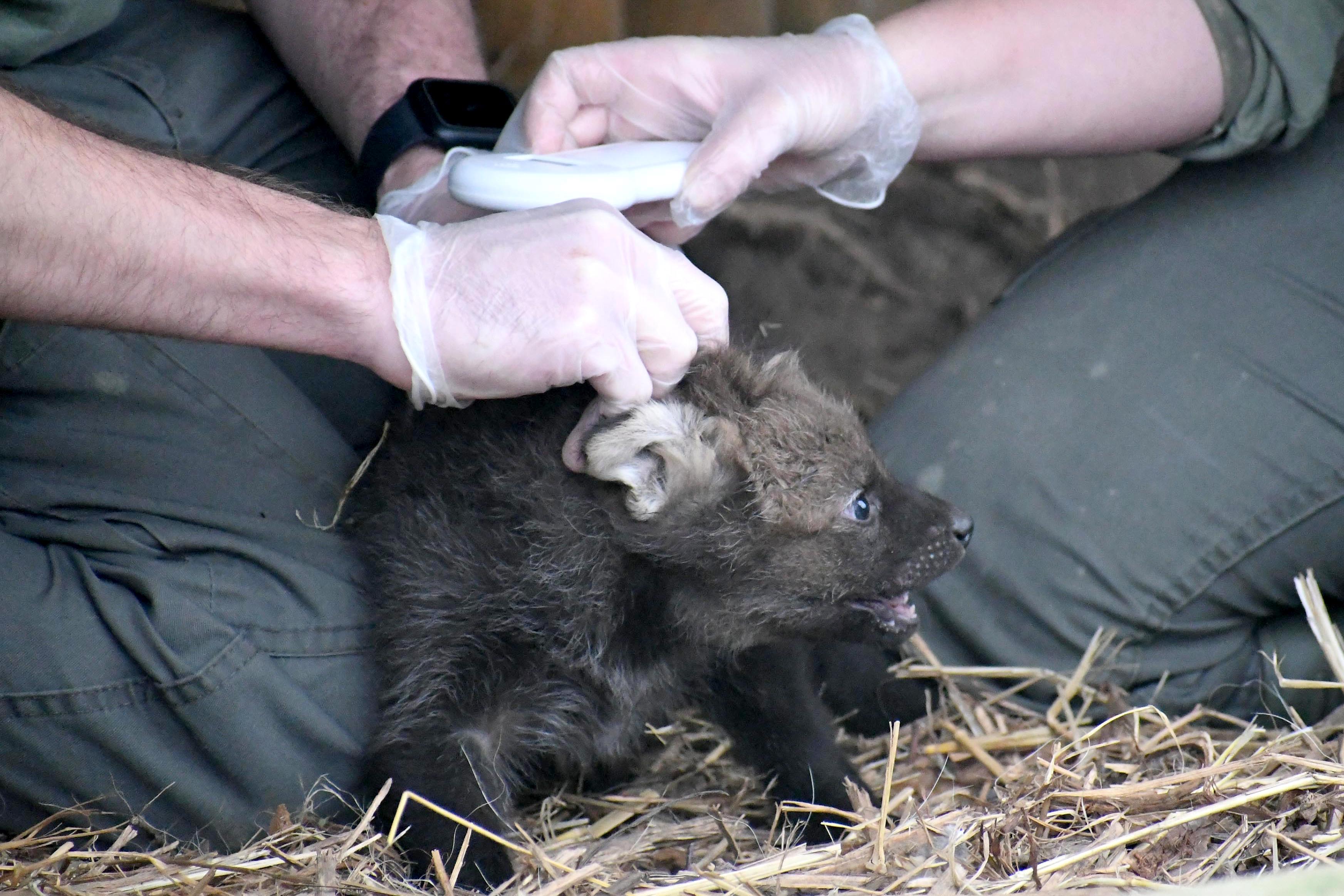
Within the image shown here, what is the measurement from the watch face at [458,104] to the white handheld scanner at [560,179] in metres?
0.51

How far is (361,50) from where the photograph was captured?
148 inches

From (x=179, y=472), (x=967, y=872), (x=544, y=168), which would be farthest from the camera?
(x=179, y=472)

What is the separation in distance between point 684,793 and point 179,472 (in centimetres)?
165

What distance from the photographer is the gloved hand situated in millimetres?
3025

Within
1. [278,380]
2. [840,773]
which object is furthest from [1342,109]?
[278,380]

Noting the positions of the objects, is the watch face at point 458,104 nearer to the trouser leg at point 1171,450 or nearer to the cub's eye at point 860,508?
the cub's eye at point 860,508

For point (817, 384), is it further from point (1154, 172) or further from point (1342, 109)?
point (1154, 172)

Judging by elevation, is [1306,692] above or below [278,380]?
below

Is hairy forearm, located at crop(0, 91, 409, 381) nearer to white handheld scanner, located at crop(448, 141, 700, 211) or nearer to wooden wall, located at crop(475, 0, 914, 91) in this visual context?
white handheld scanner, located at crop(448, 141, 700, 211)

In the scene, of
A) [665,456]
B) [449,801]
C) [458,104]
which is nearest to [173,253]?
[665,456]

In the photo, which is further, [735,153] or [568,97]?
[568,97]

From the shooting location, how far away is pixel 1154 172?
6117mm

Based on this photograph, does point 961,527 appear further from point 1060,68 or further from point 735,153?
point 1060,68

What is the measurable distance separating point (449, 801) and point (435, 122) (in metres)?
1.84
